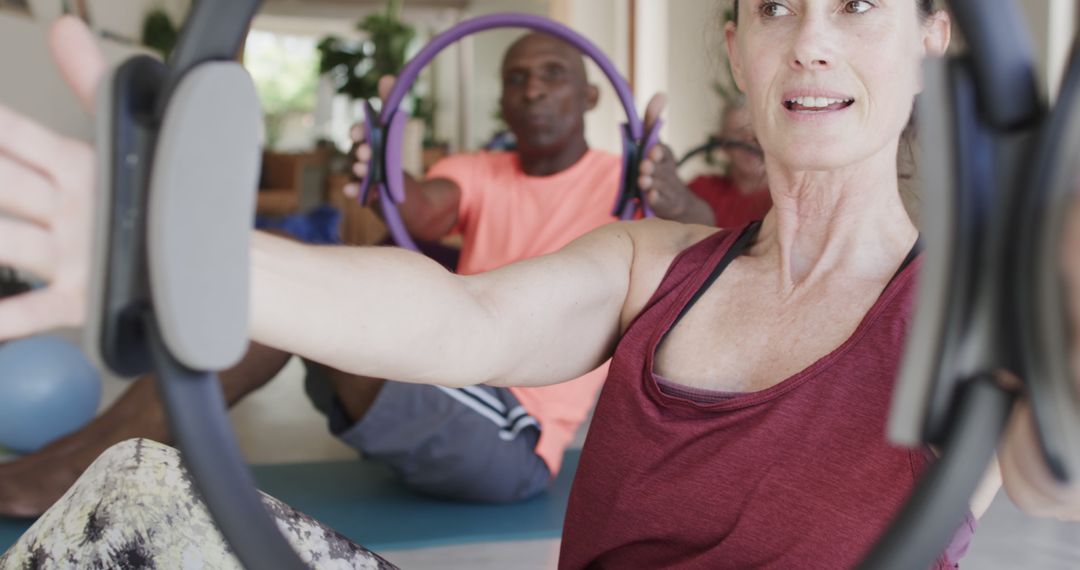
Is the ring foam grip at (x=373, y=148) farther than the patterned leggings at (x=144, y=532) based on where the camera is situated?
Yes

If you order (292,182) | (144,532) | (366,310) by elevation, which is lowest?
(292,182)

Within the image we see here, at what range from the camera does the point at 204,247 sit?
1.86 ft

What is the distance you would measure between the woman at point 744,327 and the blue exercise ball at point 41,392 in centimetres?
168

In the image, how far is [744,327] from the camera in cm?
104

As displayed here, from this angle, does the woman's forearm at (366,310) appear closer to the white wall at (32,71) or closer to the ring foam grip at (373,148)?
the ring foam grip at (373,148)

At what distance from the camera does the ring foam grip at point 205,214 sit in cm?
55

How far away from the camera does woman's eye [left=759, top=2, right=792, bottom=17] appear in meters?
1.00

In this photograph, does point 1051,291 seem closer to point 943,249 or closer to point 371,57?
point 943,249

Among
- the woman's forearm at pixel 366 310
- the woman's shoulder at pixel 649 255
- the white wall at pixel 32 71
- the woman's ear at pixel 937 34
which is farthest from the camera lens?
the white wall at pixel 32 71

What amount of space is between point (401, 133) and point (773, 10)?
125 centimetres

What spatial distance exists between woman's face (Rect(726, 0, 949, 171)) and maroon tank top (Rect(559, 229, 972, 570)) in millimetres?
134

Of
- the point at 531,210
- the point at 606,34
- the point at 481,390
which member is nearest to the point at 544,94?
the point at 531,210

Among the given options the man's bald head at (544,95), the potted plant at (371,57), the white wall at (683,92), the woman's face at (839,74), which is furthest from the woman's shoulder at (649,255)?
the potted plant at (371,57)

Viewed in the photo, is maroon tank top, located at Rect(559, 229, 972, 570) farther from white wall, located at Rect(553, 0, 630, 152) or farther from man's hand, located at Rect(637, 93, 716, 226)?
white wall, located at Rect(553, 0, 630, 152)
